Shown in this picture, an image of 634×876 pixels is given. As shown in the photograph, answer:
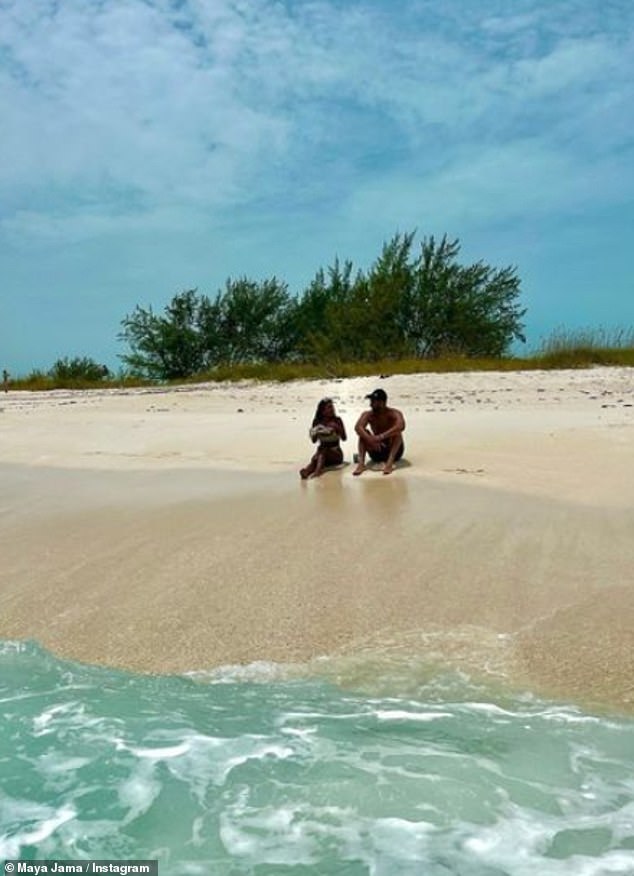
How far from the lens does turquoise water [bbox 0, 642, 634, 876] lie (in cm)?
262

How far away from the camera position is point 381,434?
372 inches

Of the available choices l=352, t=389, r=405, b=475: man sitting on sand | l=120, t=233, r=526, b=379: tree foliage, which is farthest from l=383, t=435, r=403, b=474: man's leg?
l=120, t=233, r=526, b=379: tree foliage

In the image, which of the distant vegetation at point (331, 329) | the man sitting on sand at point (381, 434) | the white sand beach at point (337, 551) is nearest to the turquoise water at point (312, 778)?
the white sand beach at point (337, 551)

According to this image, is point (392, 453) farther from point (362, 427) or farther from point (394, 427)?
point (362, 427)

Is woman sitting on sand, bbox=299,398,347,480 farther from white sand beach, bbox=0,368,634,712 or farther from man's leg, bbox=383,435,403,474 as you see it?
man's leg, bbox=383,435,403,474

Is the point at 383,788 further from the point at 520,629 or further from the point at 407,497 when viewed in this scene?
the point at 407,497

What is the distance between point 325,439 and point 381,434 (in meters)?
0.60

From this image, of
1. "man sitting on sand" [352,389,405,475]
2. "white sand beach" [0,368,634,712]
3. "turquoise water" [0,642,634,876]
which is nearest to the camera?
"turquoise water" [0,642,634,876]

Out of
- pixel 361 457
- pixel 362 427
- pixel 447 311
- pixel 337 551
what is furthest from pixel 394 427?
pixel 447 311

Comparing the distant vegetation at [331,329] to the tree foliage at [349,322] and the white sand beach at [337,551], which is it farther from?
the white sand beach at [337,551]

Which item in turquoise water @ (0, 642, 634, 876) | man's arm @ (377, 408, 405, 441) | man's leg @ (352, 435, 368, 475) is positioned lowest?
turquoise water @ (0, 642, 634, 876)

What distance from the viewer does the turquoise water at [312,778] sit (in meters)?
2.62

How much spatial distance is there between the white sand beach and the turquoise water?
377 mm

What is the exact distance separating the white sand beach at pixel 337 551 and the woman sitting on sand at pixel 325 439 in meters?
0.21
